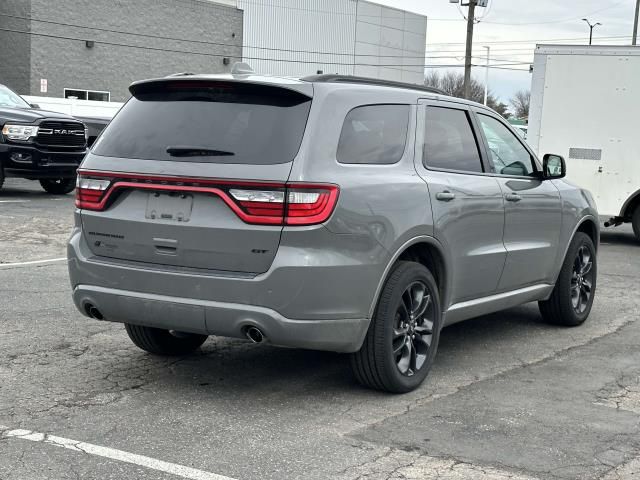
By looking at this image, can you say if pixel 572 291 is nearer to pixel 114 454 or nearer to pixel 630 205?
pixel 114 454

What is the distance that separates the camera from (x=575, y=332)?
7.69 metres

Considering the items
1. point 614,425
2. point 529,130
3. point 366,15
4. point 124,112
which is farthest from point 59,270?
point 366,15

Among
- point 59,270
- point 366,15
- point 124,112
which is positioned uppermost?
point 366,15

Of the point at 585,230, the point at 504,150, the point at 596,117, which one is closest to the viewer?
the point at 504,150

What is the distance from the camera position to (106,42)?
148ft

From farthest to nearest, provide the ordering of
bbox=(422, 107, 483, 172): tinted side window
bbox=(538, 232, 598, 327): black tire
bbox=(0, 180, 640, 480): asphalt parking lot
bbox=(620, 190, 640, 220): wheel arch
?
bbox=(620, 190, 640, 220): wheel arch < bbox=(538, 232, 598, 327): black tire < bbox=(422, 107, 483, 172): tinted side window < bbox=(0, 180, 640, 480): asphalt parking lot

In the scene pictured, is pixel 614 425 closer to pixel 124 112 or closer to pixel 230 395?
pixel 230 395

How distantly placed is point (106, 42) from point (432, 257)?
41.8 meters

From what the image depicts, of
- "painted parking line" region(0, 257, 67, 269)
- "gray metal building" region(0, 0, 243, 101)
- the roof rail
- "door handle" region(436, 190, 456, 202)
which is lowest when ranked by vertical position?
"painted parking line" region(0, 257, 67, 269)

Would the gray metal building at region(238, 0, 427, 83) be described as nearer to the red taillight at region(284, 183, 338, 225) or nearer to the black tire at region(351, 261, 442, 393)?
the black tire at region(351, 261, 442, 393)

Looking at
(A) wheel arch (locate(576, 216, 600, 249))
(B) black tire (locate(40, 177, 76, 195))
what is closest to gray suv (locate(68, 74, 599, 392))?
(A) wheel arch (locate(576, 216, 600, 249))

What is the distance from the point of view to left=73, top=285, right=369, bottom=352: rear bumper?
4910mm

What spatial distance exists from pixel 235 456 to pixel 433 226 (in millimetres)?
2010

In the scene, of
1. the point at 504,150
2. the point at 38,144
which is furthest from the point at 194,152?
the point at 38,144
